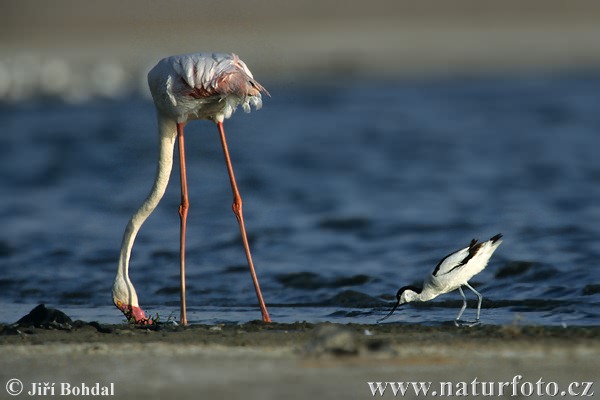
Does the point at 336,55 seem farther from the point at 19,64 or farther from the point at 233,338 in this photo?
the point at 233,338

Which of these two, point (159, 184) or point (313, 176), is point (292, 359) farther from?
point (313, 176)

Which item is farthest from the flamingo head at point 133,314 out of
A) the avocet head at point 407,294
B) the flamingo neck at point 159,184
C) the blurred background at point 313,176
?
the avocet head at point 407,294

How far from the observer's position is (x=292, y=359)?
237 inches

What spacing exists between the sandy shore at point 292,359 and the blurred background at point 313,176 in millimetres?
1307

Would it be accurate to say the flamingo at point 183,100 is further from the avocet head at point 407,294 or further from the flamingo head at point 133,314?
the avocet head at point 407,294

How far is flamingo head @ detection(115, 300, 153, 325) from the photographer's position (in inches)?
319

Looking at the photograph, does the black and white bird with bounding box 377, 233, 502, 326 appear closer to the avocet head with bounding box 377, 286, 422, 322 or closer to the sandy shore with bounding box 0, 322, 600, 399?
the avocet head with bounding box 377, 286, 422, 322

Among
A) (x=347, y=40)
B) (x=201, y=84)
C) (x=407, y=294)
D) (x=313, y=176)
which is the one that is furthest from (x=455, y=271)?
(x=347, y=40)

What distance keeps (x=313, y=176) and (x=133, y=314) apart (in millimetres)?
9626

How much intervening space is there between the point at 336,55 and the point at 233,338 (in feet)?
100

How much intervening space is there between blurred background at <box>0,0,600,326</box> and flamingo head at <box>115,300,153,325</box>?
795 mm

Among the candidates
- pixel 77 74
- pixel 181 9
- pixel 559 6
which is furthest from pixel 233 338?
pixel 559 6

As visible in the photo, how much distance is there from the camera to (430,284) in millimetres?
8109

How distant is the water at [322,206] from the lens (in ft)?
32.1
